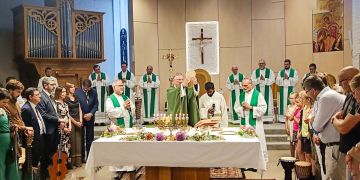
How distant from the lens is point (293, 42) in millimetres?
13484

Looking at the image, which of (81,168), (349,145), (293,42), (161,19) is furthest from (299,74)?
(349,145)

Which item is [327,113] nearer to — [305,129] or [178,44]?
[305,129]

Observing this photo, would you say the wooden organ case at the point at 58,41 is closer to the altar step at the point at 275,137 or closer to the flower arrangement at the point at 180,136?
the altar step at the point at 275,137

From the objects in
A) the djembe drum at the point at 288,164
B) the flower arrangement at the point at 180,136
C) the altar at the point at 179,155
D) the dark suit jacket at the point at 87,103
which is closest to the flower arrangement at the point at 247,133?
the altar at the point at 179,155

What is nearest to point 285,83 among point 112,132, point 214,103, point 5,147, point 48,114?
point 214,103

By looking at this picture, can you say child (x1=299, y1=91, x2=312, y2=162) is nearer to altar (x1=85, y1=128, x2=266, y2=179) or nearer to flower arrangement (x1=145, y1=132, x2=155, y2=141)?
altar (x1=85, y1=128, x2=266, y2=179)

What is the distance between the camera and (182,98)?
689 cm

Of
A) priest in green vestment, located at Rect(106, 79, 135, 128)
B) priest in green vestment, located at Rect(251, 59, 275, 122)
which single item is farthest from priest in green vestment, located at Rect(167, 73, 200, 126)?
priest in green vestment, located at Rect(251, 59, 275, 122)

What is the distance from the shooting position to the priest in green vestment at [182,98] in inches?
270

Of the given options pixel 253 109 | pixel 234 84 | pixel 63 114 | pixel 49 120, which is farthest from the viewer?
pixel 234 84

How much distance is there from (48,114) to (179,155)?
2.50 meters

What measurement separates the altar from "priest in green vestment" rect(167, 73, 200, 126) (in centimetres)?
123

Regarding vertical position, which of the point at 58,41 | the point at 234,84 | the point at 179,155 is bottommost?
the point at 179,155

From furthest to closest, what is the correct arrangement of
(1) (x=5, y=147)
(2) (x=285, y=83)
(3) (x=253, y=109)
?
(2) (x=285, y=83) < (3) (x=253, y=109) < (1) (x=5, y=147)
